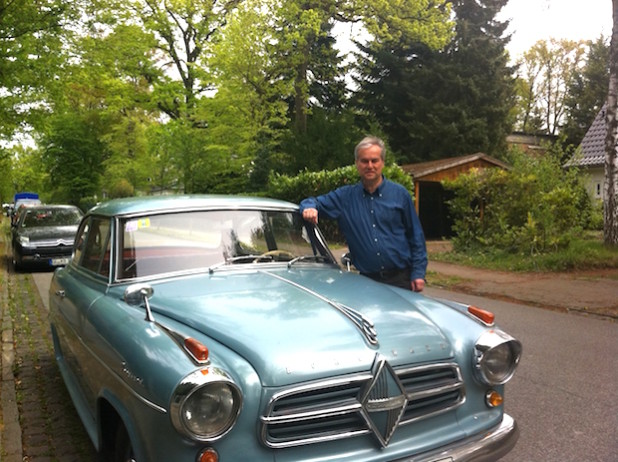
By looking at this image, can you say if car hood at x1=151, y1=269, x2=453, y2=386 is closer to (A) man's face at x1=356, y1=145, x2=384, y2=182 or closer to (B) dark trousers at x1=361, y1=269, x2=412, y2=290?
(B) dark trousers at x1=361, y1=269, x2=412, y2=290

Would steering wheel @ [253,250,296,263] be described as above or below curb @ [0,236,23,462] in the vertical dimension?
above

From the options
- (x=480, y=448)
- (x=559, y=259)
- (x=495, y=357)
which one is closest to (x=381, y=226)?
(x=495, y=357)

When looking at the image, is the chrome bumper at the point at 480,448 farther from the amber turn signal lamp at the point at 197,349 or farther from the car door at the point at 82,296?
the car door at the point at 82,296

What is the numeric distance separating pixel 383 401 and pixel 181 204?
2.09m

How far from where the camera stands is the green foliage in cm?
1297

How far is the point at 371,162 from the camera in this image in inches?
151

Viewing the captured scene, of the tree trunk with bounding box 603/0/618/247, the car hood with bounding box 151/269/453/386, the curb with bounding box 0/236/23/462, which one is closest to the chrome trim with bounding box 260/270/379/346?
the car hood with bounding box 151/269/453/386

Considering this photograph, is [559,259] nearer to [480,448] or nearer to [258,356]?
[480,448]

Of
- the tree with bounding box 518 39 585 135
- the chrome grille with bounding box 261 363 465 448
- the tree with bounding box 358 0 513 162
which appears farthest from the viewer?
the tree with bounding box 518 39 585 135

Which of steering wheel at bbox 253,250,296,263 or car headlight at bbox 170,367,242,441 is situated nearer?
car headlight at bbox 170,367,242,441

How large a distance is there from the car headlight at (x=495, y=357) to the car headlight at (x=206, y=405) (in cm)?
131

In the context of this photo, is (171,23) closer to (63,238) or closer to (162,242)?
(63,238)

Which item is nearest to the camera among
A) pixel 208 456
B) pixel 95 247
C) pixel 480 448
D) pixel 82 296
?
pixel 208 456

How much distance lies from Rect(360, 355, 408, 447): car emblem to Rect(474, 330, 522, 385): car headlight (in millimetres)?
558
